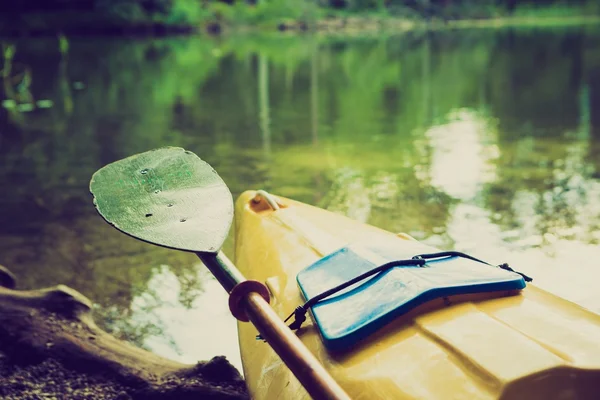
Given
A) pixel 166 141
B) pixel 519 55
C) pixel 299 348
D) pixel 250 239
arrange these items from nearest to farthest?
pixel 299 348 < pixel 250 239 < pixel 166 141 < pixel 519 55

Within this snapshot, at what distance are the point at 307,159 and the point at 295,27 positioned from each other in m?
29.0

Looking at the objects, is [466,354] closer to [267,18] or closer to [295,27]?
[295,27]

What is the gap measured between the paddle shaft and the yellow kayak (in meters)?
0.21

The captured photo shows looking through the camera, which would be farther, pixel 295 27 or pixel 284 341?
pixel 295 27

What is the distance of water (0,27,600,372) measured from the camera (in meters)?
3.41

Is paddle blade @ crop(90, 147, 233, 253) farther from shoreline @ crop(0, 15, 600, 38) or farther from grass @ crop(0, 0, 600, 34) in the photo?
grass @ crop(0, 0, 600, 34)

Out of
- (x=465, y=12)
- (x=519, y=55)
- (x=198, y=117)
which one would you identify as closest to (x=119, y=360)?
(x=198, y=117)

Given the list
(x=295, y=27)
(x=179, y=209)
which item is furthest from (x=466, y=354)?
(x=295, y=27)

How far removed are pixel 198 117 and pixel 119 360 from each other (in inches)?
247

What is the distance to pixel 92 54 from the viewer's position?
711 inches

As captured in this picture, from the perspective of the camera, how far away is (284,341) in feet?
4.50

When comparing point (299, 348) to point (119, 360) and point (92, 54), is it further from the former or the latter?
point (92, 54)

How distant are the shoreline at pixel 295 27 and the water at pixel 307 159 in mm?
13405

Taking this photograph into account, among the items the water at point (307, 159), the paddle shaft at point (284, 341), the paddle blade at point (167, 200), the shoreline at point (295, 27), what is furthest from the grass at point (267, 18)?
the paddle shaft at point (284, 341)
